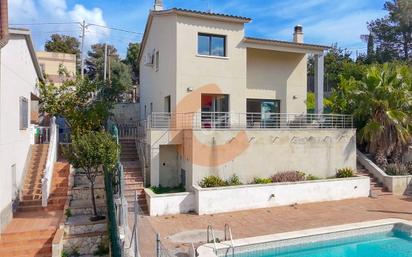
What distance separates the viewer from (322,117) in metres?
24.2

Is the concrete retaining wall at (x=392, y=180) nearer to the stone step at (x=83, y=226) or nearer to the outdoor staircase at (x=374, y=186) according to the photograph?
the outdoor staircase at (x=374, y=186)

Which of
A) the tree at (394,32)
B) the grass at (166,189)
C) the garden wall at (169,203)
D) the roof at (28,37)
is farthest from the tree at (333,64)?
the roof at (28,37)

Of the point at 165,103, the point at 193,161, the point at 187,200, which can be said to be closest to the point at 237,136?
the point at 193,161

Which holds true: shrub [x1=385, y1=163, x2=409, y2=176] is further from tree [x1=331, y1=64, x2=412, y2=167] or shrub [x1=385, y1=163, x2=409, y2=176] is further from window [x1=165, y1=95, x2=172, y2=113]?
window [x1=165, y1=95, x2=172, y2=113]

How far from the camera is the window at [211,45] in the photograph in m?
21.3

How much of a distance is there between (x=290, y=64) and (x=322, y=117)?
466 centimetres

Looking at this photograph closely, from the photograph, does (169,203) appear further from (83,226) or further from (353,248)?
(353,248)

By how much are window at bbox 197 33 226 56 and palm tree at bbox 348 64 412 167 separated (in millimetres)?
9512

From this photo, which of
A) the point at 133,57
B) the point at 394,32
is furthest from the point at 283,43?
the point at 133,57

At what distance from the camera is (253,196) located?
17.7 m

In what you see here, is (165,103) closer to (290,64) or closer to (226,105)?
(226,105)

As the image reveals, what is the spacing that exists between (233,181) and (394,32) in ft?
137

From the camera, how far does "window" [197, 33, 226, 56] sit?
69.8ft

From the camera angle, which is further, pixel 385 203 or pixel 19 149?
pixel 385 203
